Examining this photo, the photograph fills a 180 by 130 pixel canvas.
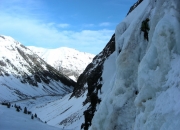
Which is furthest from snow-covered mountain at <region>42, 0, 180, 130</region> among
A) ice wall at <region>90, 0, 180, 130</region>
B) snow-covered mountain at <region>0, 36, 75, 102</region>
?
snow-covered mountain at <region>0, 36, 75, 102</region>

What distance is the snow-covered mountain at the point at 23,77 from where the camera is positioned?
120075mm

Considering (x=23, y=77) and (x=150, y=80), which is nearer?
(x=150, y=80)

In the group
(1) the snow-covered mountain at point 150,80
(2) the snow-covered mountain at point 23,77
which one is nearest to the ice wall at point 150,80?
(1) the snow-covered mountain at point 150,80

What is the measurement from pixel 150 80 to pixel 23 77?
141878mm

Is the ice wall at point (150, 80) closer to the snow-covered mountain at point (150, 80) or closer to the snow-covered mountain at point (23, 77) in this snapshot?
the snow-covered mountain at point (150, 80)

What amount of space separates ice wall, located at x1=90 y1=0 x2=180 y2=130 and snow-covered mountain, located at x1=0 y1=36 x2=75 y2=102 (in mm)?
94384

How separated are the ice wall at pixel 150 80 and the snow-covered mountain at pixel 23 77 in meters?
94.4

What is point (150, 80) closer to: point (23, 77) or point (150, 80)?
point (150, 80)

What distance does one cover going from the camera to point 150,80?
30.0 feet

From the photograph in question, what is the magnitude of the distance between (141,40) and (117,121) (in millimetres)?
4144

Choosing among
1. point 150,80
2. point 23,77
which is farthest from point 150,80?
point 23,77

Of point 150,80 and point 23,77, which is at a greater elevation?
point 23,77

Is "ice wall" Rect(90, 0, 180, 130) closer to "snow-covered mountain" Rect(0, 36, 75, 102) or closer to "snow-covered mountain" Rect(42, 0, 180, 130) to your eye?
"snow-covered mountain" Rect(42, 0, 180, 130)

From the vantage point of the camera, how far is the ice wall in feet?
26.1
